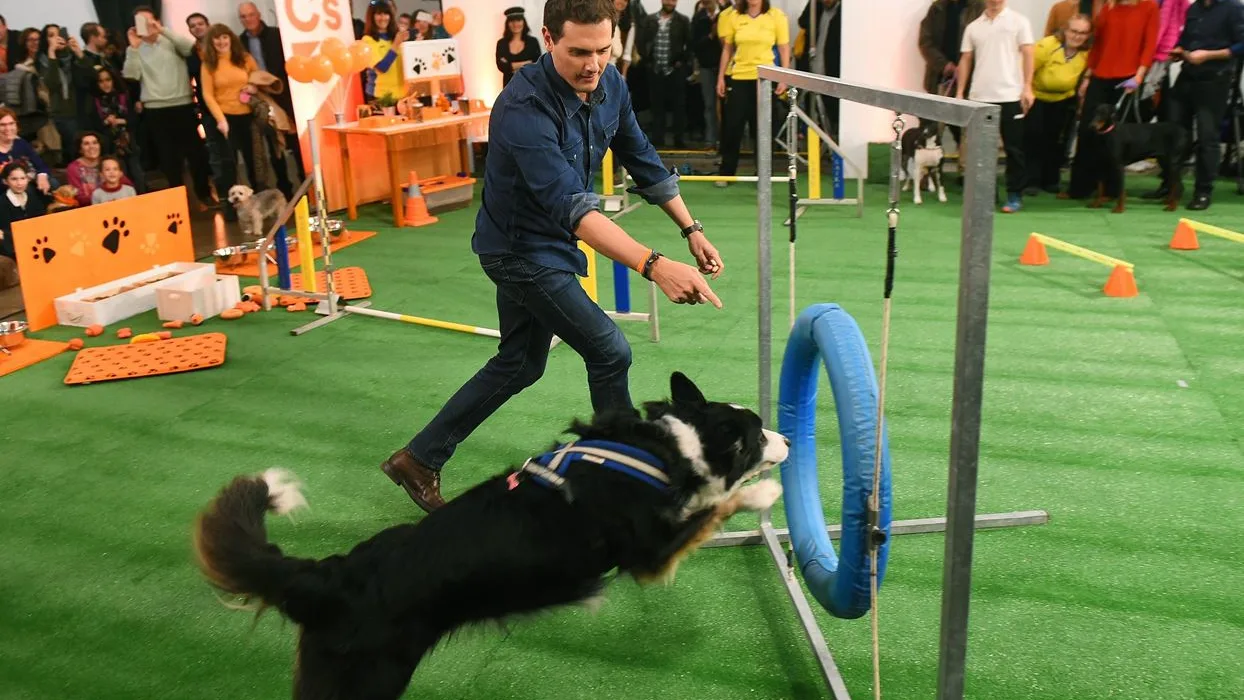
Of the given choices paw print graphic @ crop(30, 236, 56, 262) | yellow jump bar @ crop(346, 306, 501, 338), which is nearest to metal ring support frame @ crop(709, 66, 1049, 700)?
yellow jump bar @ crop(346, 306, 501, 338)

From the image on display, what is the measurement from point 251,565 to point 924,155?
7751 millimetres

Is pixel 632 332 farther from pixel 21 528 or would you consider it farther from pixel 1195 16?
pixel 1195 16

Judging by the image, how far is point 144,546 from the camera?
3.25 metres

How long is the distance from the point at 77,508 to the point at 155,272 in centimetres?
329

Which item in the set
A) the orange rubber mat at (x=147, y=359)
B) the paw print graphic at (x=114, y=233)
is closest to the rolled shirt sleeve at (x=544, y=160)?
the orange rubber mat at (x=147, y=359)

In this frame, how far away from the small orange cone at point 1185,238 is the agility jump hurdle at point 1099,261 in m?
0.69

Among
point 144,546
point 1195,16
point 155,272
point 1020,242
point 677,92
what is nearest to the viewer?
point 144,546

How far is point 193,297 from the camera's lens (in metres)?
5.85

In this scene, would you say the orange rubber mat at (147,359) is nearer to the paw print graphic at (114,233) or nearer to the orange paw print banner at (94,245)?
the orange paw print banner at (94,245)

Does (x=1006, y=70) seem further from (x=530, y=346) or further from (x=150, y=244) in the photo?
(x=150, y=244)

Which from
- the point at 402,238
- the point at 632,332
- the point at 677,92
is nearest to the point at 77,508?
the point at 632,332

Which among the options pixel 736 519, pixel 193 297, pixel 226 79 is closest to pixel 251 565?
pixel 736 519

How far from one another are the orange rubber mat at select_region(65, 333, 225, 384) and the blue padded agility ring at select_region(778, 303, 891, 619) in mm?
3579

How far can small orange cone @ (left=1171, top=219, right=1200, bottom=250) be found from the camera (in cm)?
659
